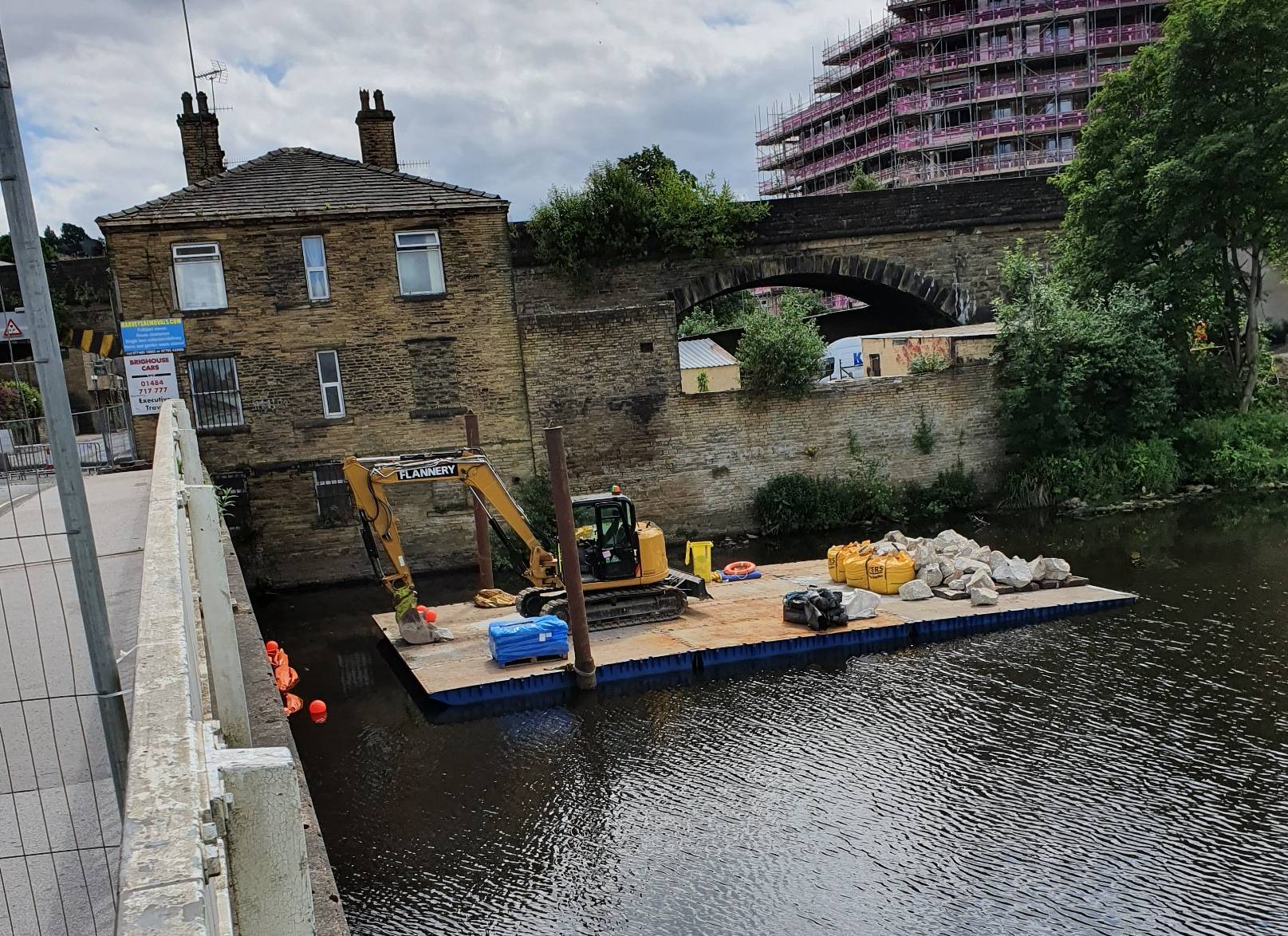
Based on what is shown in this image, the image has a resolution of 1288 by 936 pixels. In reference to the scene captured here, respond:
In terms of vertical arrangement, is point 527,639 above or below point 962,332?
below

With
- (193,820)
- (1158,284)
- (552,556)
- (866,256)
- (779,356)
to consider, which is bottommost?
(552,556)

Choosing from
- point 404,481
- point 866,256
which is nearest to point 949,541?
point 404,481

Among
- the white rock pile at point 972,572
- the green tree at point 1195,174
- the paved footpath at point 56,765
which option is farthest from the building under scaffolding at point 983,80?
the paved footpath at point 56,765

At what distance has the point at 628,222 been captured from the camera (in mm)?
22453

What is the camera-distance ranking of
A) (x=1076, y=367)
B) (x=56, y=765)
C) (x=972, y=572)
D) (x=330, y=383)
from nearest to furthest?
(x=56, y=765) → (x=972, y=572) → (x=330, y=383) → (x=1076, y=367)

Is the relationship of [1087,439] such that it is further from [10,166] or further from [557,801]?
[10,166]

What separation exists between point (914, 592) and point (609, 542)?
4.74 metres

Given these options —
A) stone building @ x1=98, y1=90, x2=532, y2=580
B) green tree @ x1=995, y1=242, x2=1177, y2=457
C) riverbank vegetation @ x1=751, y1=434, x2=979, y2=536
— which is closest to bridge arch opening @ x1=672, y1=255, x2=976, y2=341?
green tree @ x1=995, y1=242, x2=1177, y2=457

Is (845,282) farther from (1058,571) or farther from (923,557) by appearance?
(1058,571)

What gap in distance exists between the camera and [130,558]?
8.98 metres

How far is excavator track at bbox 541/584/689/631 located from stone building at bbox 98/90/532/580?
6571 mm

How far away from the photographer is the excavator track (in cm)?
1489

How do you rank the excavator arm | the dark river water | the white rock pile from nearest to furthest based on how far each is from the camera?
the dark river water → the excavator arm → the white rock pile

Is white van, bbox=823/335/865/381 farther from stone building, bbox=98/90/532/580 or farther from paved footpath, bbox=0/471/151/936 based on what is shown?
paved footpath, bbox=0/471/151/936
